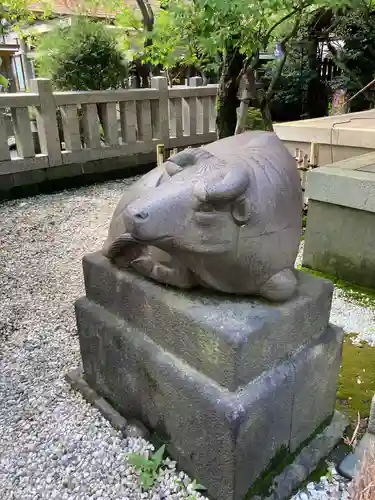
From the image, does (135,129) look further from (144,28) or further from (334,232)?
(334,232)

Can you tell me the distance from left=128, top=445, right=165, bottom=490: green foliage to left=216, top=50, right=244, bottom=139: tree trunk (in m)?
4.43

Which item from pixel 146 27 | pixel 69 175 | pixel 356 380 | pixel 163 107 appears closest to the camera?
pixel 356 380

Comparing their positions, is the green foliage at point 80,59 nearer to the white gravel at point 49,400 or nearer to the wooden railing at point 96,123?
the wooden railing at point 96,123

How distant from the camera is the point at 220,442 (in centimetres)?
164

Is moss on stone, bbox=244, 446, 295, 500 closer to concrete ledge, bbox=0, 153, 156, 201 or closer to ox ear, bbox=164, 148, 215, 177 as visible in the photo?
ox ear, bbox=164, 148, 215, 177

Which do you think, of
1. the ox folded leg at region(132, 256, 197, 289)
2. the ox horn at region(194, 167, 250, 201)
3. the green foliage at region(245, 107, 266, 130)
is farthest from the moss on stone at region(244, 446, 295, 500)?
the green foliage at region(245, 107, 266, 130)

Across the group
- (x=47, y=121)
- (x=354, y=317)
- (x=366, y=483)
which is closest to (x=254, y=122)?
(x=47, y=121)

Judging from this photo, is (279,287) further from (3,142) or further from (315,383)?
(3,142)

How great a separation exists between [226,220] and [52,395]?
1.52 metres

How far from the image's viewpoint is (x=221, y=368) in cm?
160

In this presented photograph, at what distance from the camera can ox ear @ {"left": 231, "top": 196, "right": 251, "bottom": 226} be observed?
58.9 inches

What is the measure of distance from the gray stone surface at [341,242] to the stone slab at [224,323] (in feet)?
5.50

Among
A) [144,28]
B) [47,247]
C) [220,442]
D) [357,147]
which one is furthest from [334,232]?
[144,28]

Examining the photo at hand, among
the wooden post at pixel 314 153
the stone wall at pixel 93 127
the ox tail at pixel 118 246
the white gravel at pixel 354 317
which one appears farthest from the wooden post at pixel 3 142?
the white gravel at pixel 354 317
